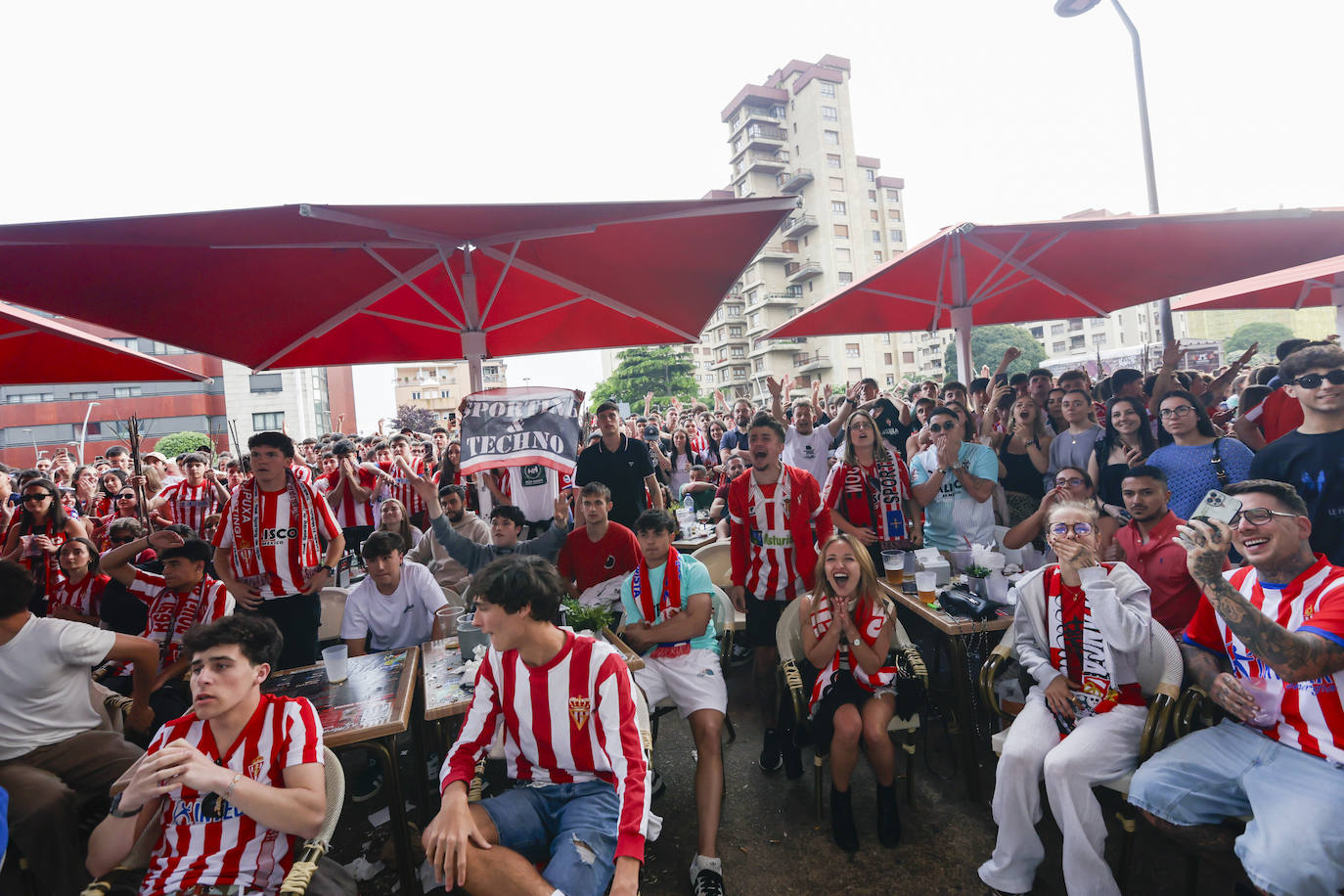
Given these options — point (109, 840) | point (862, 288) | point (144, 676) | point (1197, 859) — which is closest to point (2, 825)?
point (109, 840)

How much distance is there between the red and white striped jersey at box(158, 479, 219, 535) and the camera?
677cm

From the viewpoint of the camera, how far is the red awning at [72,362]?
16.5 feet

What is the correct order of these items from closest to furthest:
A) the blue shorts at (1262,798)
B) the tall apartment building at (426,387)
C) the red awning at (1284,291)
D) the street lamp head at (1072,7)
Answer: the blue shorts at (1262,798) < the red awning at (1284,291) < the street lamp head at (1072,7) < the tall apartment building at (426,387)

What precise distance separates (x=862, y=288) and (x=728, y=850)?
18.0 ft

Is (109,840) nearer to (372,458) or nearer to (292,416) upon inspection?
(372,458)

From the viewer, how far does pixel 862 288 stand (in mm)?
6750

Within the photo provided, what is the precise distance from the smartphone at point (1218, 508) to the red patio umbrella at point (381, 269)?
2290mm

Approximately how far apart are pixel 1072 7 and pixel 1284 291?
4533 mm

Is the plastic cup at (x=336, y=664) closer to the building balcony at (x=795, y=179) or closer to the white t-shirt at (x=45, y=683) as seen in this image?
the white t-shirt at (x=45, y=683)

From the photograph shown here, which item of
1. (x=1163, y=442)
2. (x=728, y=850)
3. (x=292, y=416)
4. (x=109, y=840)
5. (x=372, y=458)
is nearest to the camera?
(x=109, y=840)

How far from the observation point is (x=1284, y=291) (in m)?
7.94

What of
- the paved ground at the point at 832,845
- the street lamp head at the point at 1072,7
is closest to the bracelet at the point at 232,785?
the paved ground at the point at 832,845

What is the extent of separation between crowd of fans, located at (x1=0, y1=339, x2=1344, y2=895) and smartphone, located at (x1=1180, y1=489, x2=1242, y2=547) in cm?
4

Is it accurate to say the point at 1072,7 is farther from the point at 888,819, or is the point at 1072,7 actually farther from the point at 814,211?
the point at 814,211
